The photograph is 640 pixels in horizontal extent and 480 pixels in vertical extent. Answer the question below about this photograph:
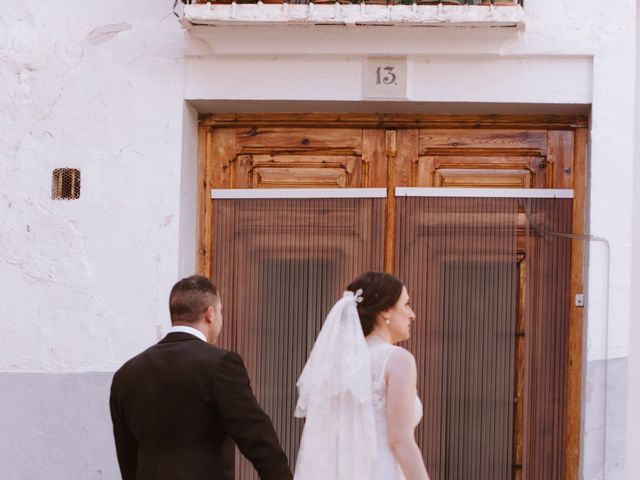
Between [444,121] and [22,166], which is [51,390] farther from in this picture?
[444,121]

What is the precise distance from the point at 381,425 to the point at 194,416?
2.66 ft

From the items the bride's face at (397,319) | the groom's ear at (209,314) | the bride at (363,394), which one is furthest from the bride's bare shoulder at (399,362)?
the groom's ear at (209,314)

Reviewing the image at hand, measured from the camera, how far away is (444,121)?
8.10 meters

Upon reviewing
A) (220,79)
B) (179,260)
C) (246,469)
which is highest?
(220,79)

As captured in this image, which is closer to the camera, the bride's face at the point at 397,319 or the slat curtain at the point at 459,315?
the bride's face at the point at 397,319

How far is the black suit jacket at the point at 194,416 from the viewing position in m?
5.34

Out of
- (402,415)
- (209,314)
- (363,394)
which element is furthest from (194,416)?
(402,415)

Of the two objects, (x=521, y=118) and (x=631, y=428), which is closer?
(x=631, y=428)

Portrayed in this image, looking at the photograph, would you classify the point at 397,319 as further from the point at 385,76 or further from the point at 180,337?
the point at 385,76

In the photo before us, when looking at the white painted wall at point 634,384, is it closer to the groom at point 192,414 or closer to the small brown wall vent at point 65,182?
the groom at point 192,414

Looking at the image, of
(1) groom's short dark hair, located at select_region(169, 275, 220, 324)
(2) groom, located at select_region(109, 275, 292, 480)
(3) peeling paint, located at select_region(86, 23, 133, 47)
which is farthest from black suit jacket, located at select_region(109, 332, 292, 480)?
(3) peeling paint, located at select_region(86, 23, 133, 47)

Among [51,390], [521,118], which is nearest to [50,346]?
[51,390]

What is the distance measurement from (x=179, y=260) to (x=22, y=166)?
1061 mm

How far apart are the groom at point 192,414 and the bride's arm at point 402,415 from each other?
493 millimetres
